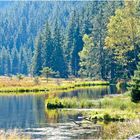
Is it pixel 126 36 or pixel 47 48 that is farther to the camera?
pixel 47 48

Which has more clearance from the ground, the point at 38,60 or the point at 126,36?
the point at 126,36

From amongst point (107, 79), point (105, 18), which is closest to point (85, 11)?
point (105, 18)

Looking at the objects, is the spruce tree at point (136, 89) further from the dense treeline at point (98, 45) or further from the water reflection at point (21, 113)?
the dense treeline at point (98, 45)

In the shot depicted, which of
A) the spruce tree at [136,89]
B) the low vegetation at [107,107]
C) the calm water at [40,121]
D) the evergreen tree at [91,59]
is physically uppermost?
the evergreen tree at [91,59]

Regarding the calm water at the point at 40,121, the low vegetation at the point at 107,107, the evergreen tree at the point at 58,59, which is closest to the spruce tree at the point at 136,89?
the low vegetation at the point at 107,107

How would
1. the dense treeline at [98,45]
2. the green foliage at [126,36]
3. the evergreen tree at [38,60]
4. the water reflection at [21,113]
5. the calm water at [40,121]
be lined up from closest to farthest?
the calm water at [40,121]
the water reflection at [21,113]
the green foliage at [126,36]
the dense treeline at [98,45]
the evergreen tree at [38,60]

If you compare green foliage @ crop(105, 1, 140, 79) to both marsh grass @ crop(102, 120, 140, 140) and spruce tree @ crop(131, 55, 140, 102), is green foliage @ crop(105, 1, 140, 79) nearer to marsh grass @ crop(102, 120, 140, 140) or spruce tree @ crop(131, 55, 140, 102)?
spruce tree @ crop(131, 55, 140, 102)

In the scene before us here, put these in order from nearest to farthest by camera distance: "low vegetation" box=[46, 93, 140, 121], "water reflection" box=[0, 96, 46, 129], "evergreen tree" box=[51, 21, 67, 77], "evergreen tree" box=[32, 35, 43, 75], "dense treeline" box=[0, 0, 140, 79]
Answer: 1. "low vegetation" box=[46, 93, 140, 121]
2. "water reflection" box=[0, 96, 46, 129]
3. "dense treeline" box=[0, 0, 140, 79]
4. "evergreen tree" box=[51, 21, 67, 77]
5. "evergreen tree" box=[32, 35, 43, 75]

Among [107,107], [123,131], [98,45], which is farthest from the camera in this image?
[98,45]

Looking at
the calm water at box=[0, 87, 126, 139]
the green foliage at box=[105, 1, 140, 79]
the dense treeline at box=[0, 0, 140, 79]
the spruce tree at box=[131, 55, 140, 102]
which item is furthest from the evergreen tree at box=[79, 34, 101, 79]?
the spruce tree at box=[131, 55, 140, 102]

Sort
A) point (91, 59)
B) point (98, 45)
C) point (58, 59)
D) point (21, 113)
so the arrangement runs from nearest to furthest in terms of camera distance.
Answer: point (21, 113)
point (98, 45)
point (91, 59)
point (58, 59)

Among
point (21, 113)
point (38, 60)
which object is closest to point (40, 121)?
point (21, 113)

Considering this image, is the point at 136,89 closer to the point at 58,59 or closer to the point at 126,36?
the point at 126,36

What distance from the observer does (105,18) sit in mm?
98250
